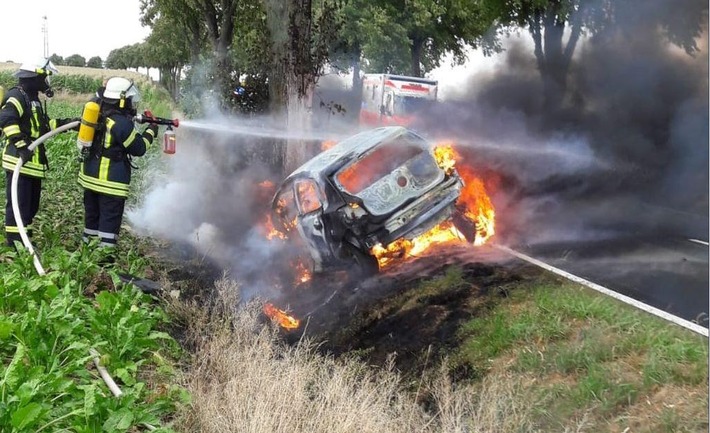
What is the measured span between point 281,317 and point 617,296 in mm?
3087

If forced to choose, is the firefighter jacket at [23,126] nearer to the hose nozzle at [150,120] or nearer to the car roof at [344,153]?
the hose nozzle at [150,120]

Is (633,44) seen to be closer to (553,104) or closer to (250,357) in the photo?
(553,104)

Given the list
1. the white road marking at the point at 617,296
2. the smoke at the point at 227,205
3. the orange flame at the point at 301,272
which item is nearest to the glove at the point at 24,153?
the smoke at the point at 227,205

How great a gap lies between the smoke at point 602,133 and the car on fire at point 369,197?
1.11 meters

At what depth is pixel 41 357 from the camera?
13.6ft

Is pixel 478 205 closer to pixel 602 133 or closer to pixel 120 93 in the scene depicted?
pixel 120 93

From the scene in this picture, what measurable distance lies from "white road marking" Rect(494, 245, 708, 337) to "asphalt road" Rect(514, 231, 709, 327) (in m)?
0.15

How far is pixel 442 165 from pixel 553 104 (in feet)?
16.4

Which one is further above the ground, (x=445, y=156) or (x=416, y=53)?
(x=416, y=53)

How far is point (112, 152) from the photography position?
681 centimetres

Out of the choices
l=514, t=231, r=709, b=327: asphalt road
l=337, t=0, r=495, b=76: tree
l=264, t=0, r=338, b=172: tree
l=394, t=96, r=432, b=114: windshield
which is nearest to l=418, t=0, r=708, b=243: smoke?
l=514, t=231, r=709, b=327: asphalt road

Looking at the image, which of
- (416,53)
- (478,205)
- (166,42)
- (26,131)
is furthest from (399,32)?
(26,131)

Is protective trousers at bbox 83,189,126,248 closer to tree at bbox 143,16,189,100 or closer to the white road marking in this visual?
the white road marking

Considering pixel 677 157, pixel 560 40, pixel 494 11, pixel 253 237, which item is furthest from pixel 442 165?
pixel 494 11
